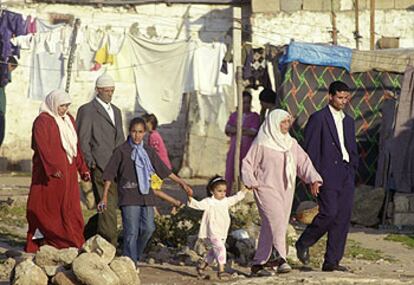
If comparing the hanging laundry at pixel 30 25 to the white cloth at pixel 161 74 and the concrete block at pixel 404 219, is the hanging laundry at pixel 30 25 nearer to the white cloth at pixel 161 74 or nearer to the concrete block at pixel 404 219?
the white cloth at pixel 161 74

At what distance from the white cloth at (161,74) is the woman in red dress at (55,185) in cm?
1047

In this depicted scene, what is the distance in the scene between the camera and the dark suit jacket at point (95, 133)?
1196 cm

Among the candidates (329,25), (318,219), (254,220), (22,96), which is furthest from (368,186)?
(22,96)

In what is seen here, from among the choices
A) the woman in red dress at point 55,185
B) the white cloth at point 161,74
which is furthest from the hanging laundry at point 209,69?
the woman in red dress at point 55,185

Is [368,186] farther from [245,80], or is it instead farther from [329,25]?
[329,25]

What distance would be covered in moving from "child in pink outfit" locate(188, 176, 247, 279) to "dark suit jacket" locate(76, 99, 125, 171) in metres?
1.12

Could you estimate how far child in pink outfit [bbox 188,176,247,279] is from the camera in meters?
11.2

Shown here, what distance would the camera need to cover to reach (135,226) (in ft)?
36.9

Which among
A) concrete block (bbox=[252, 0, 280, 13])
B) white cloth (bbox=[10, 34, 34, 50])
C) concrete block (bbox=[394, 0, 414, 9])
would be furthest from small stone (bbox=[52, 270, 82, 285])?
concrete block (bbox=[394, 0, 414, 9])

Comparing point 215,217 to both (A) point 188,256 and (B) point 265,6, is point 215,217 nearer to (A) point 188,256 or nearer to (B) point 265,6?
(A) point 188,256

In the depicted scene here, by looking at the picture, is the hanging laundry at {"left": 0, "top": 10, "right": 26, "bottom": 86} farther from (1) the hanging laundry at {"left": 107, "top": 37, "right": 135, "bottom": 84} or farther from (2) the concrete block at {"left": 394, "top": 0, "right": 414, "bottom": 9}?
(2) the concrete block at {"left": 394, "top": 0, "right": 414, "bottom": 9}

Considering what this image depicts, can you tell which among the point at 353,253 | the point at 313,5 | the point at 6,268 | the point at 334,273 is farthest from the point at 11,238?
the point at 313,5

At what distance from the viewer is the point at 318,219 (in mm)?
11570

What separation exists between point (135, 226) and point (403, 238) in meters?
4.72
